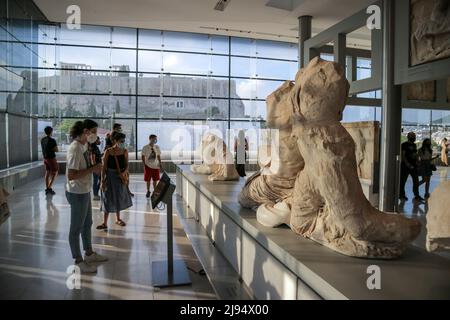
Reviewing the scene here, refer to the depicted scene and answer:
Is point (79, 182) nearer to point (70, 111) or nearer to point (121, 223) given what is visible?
point (121, 223)

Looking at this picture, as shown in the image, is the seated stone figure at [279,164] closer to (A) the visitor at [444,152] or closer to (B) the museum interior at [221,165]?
(B) the museum interior at [221,165]

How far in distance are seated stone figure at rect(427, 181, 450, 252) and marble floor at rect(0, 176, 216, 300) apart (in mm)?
2227

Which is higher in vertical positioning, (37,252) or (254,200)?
(254,200)

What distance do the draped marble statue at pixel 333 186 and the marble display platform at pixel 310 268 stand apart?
10cm

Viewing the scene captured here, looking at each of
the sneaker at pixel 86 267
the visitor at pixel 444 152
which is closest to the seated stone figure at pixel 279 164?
the sneaker at pixel 86 267

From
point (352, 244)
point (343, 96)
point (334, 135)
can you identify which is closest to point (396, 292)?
point (352, 244)

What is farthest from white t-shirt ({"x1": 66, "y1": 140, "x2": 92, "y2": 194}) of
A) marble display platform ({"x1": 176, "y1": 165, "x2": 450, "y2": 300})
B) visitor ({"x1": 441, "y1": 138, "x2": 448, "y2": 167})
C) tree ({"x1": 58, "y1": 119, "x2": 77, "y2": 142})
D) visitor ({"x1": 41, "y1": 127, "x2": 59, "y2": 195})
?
tree ({"x1": 58, "y1": 119, "x2": 77, "y2": 142})

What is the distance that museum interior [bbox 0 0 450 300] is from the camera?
92.2 inches

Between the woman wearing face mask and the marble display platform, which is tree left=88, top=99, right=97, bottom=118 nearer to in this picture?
the woman wearing face mask

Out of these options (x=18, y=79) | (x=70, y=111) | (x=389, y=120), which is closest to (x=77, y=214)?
(x=389, y=120)
